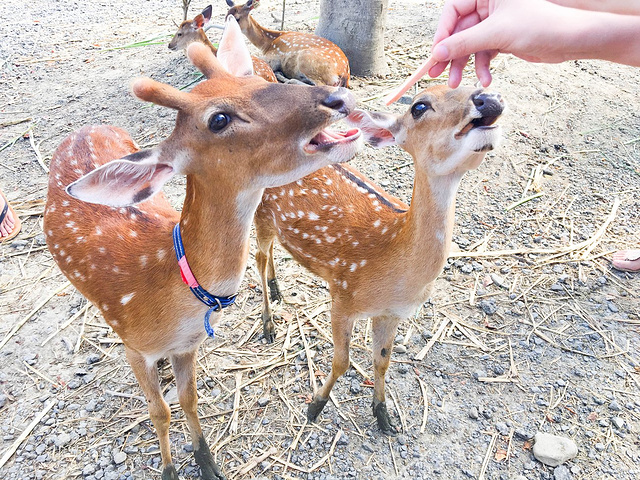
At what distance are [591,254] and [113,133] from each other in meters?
3.46

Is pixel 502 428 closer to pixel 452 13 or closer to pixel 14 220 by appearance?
pixel 452 13

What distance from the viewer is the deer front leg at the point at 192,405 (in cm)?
238

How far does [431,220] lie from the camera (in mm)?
2195

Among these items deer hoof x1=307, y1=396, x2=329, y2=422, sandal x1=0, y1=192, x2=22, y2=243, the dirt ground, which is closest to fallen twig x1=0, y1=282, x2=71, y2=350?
the dirt ground

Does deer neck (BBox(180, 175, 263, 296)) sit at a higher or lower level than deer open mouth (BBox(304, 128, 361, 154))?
lower

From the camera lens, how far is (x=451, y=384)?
2.87m

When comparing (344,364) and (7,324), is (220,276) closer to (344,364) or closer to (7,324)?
(344,364)

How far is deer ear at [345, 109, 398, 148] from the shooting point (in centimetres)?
236

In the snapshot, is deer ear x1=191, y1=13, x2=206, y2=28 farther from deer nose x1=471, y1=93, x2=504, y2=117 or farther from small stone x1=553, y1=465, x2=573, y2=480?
small stone x1=553, y1=465, x2=573, y2=480

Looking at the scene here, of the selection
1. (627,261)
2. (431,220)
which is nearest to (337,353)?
(431,220)

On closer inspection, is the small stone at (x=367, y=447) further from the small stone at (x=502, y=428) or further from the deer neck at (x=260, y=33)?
the deer neck at (x=260, y=33)

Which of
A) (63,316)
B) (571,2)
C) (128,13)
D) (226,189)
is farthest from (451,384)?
(128,13)

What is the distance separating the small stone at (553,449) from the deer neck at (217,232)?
5.73ft

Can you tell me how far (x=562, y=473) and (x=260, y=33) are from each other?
630cm
